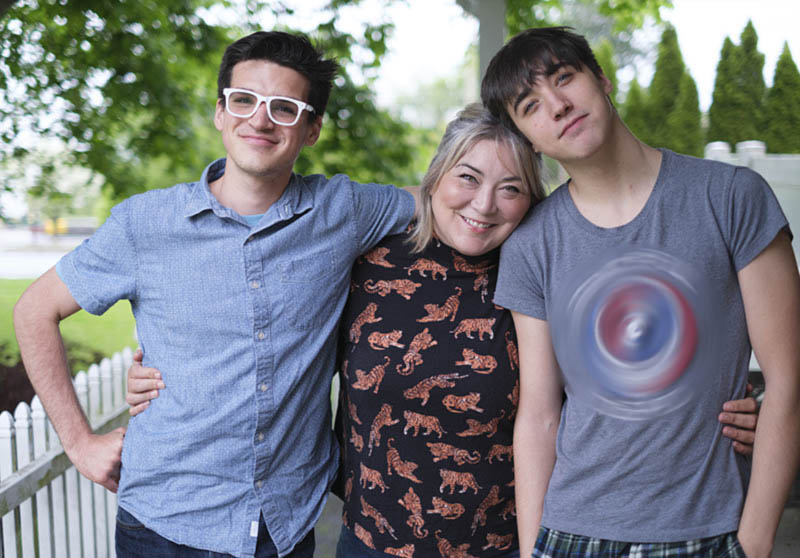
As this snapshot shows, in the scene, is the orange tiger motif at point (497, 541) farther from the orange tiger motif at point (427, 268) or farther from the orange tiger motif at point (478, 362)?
the orange tiger motif at point (427, 268)

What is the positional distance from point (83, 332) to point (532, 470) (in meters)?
7.40

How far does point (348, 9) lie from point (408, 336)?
540 centimetres

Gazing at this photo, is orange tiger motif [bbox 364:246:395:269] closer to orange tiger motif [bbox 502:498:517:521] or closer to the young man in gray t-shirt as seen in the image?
the young man in gray t-shirt

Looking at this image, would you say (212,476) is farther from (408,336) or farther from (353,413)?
(408,336)

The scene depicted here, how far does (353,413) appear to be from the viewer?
2.16 meters

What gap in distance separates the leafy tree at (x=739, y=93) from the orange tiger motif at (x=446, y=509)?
6.31 metres

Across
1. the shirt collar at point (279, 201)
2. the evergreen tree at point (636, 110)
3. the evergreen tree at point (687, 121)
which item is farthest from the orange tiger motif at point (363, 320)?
the evergreen tree at point (636, 110)

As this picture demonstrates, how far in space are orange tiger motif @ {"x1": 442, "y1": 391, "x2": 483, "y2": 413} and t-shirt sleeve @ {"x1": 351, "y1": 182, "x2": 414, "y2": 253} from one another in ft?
1.62

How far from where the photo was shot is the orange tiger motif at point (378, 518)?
2.09 m

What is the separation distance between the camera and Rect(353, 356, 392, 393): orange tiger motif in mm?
2072

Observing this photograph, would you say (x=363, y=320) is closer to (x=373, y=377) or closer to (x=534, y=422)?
(x=373, y=377)

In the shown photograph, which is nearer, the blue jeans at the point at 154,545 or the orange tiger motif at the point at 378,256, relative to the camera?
the blue jeans at the point at 154,545

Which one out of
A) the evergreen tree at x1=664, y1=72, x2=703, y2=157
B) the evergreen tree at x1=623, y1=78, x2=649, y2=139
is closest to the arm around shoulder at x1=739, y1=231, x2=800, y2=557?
the evergreen tree at x1=664, y1=72, x2=703, y2=157

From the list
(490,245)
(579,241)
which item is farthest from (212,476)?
(579,241)
